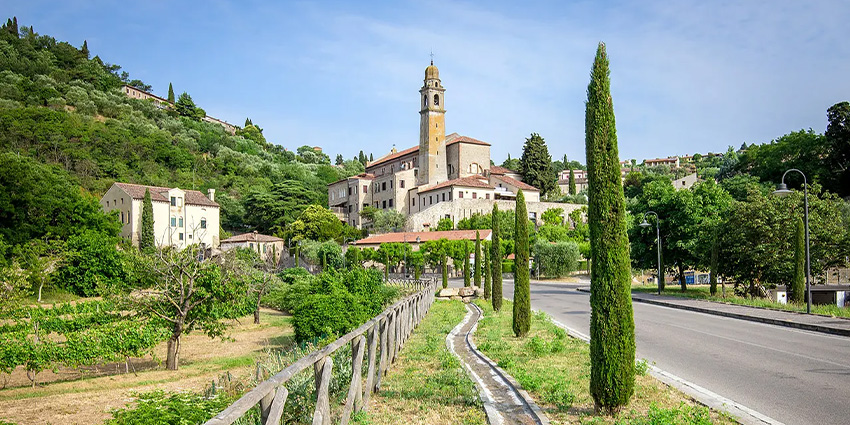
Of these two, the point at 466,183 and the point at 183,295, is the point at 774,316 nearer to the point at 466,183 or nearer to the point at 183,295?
the point at 183,295

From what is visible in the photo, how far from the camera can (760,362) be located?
1186cm

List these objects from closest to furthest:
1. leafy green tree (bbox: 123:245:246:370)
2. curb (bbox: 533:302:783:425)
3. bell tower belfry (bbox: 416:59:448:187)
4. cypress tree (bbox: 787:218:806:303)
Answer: curb (bbox: 533:302:783:425) < leafy green tree (bbox: 123:245:246:370) < cypress tree (bbox: 787:218:806:303) < bell tower belfry (bbox: 416:59:448:187)

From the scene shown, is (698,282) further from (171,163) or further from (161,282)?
(171,163)

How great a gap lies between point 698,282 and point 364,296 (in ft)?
181

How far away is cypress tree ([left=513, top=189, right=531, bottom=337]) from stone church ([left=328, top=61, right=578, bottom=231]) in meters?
61.7

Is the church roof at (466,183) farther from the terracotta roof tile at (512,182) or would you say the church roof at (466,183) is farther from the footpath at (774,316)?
the footpath at (774,316)

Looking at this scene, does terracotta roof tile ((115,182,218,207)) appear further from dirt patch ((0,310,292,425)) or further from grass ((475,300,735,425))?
grass ((475,300,735,425))

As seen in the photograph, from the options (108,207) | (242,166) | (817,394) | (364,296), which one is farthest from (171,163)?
(817,394)

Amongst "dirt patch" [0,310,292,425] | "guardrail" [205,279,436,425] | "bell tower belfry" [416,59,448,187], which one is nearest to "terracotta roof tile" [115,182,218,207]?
"bell tower belfry" [416,59,448,187]

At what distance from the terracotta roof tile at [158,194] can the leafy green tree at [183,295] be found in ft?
161

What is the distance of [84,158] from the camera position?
82562mm

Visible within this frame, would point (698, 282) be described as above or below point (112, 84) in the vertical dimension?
below

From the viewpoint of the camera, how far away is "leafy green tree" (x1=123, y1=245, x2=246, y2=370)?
18734 millimetres

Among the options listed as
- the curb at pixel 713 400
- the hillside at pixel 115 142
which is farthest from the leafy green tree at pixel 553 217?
the curb at pixel 713 400
